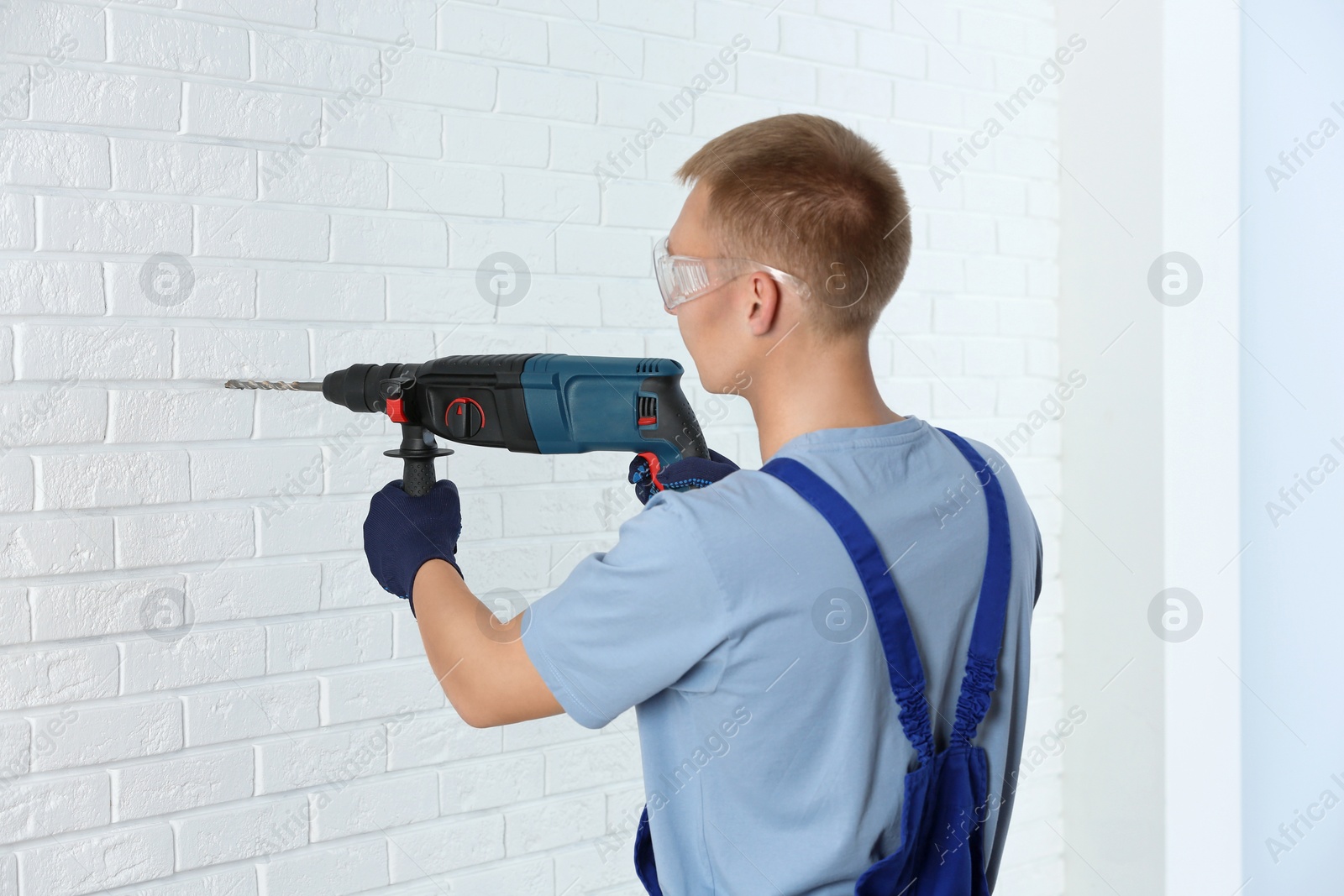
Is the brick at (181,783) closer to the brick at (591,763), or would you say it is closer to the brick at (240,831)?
the brick at (240,831)

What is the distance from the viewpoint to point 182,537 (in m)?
1.42

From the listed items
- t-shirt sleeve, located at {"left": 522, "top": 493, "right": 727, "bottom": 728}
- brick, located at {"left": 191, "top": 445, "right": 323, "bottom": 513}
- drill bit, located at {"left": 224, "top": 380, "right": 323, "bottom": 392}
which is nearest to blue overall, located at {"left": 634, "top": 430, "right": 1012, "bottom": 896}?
t-shirt sleeve, located at {"left": 522, "top": 493, "right": 727, "bottom": 728}

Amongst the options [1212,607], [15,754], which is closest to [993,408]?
[1212,607]

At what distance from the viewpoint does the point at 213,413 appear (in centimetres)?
143

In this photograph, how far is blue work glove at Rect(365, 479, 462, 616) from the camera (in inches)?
43.0

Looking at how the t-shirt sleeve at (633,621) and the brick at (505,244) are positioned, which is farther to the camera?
the brick at (505,244)

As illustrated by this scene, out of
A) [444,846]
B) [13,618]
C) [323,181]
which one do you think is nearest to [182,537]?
[13,618]

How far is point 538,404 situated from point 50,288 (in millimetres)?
697

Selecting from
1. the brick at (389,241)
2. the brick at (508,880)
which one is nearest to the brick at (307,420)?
the brick at (389,241)

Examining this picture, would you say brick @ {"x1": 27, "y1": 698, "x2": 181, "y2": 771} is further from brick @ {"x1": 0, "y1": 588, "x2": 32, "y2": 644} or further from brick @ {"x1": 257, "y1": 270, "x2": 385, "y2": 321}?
brick @ {"x1": 257, "y1": 270, "x2": 385, "y2": 321}

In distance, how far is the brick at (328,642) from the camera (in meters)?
1.50

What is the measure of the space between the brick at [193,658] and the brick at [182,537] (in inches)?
4.4

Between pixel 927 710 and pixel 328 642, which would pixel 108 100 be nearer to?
pixel 328 642

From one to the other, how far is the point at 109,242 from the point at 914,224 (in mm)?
1492
